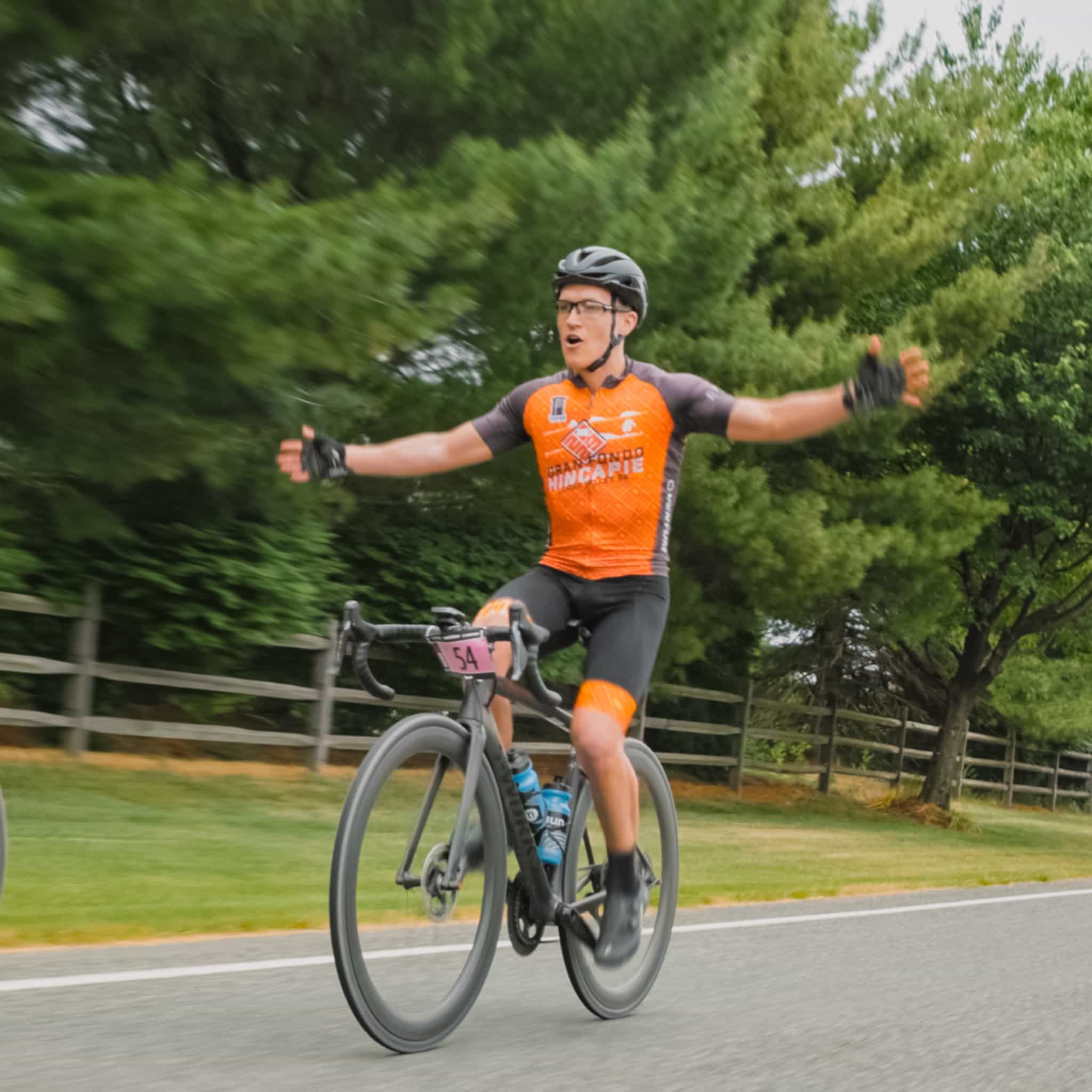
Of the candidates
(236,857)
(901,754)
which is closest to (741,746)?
(901,754)

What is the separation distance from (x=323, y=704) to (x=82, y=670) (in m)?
2.64

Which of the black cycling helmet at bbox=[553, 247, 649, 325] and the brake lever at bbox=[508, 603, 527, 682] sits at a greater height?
the black cycling helmet at bbox=[553, 247, 649, 325]

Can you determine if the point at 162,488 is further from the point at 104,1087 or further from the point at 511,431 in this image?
the point at 104,1087

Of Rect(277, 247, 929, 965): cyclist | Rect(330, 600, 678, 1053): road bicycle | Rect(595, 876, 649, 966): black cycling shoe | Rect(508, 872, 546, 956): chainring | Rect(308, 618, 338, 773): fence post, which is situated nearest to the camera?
Rect(330, 600, 678, 1053): road bicycle

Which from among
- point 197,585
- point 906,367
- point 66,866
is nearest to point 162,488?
point 197,585

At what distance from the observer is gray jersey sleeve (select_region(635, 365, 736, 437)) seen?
197 inches

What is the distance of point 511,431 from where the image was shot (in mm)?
5293

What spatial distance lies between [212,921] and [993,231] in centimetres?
1803

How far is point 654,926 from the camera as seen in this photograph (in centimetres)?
593

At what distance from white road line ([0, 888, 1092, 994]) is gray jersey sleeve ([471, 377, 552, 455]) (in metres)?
1.60

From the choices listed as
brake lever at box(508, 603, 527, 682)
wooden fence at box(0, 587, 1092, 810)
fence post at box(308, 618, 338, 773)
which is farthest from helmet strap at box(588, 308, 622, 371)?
fence post at box(308, 618, 338, 773)

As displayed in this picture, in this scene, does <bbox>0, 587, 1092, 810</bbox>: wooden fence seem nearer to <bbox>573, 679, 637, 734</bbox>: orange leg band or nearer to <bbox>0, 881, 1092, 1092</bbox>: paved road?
<bbox>573, 679, 637, 734</bbox>: orange leg band

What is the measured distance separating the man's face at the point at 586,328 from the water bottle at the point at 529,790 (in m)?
1.23

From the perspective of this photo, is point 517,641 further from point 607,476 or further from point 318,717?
point 318,717
